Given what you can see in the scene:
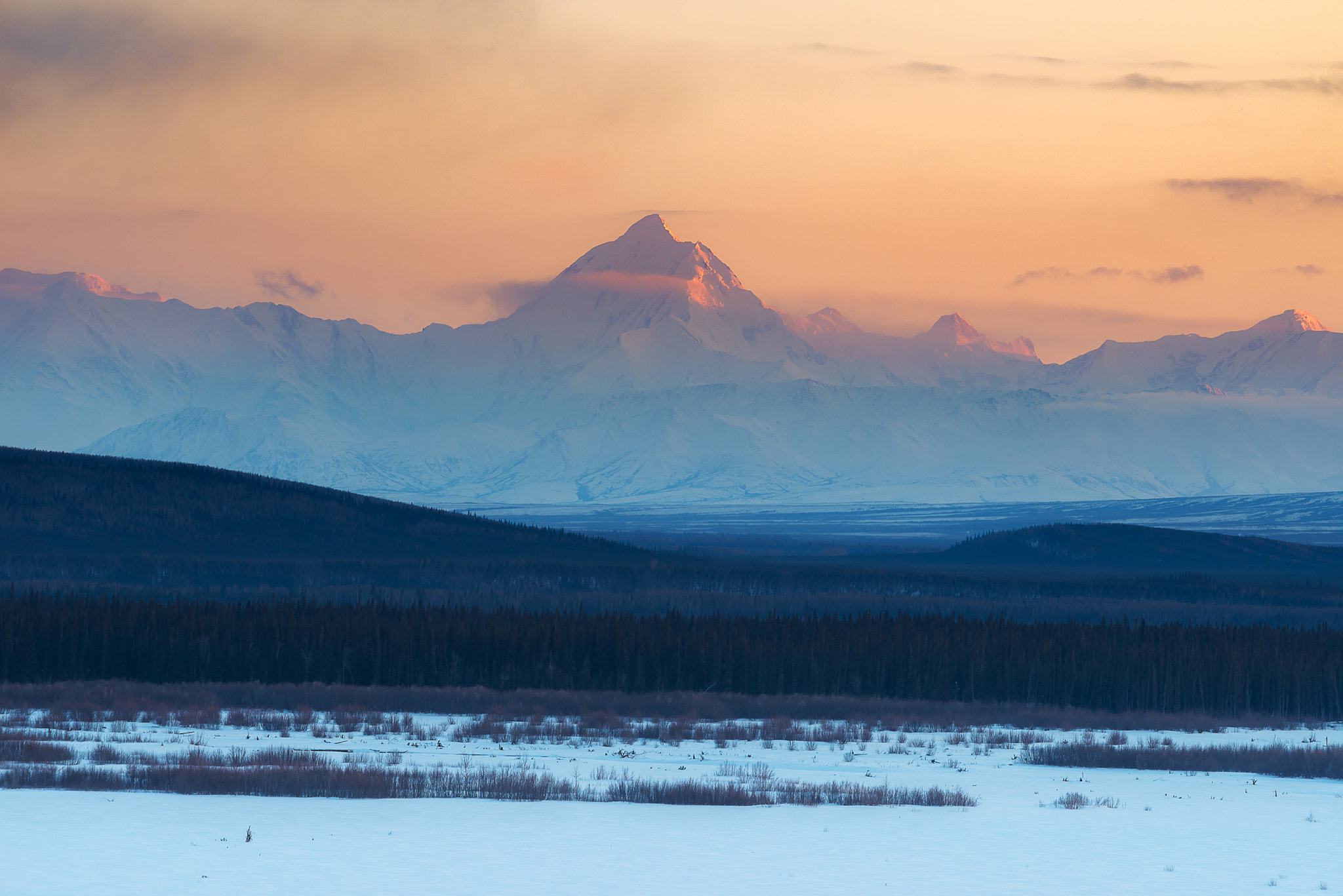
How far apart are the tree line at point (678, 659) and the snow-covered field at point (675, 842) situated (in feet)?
106

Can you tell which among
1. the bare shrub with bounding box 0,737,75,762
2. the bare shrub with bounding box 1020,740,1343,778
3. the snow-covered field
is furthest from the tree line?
the bare shrub with bounding box 0,737,75,762

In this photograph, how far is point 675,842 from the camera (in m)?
33.8

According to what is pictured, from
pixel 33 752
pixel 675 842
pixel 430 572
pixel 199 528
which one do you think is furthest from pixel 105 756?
pixel 199 528

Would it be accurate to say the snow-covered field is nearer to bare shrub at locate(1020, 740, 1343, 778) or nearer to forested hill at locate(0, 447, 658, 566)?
bare shrub at locate(1020, 740, 1343, 778)

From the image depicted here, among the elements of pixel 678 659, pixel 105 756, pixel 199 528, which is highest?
pixel 199 528

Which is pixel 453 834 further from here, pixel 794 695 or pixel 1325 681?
pixel 1325 681

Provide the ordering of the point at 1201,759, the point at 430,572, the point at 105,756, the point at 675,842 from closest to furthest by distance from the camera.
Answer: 1. the point at 675,842
2. the point at 105,756
3. the point at 1201,759
4. the point at 430,572

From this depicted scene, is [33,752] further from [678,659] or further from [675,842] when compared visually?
[678,659]

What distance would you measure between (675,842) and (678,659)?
4838 cm

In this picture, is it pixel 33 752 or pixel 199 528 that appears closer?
pixel 33 752

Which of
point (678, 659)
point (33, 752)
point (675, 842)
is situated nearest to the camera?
point (675, 842)

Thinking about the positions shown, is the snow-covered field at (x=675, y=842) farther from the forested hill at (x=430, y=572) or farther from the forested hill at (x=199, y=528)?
the forested hill at (x=199, y=528)

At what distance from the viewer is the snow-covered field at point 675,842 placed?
28922mm

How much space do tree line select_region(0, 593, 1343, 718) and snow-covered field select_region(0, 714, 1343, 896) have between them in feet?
106
